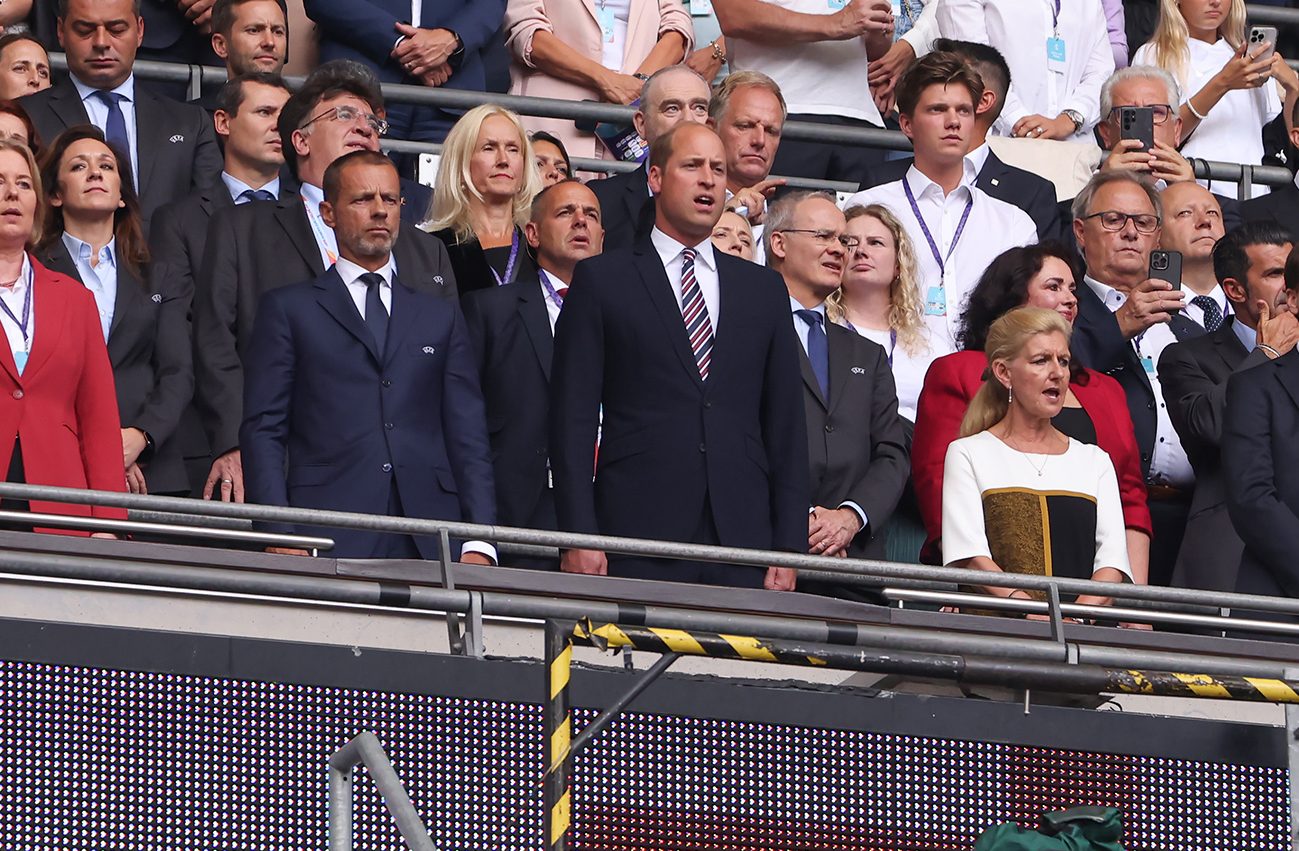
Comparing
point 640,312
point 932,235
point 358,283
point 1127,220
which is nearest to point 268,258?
point 358,283

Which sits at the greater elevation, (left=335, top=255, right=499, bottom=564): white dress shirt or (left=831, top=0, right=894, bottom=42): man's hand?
(left=831, top=0, right=894, bottom=42): man's hand

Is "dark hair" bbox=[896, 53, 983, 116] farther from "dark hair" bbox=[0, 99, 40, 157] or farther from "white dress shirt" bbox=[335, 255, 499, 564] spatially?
"dark hair" bbox=[0, 99, 40, 157]

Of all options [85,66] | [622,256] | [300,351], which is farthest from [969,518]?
[85,66]

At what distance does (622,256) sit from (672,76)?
100 inches

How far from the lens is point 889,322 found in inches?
389

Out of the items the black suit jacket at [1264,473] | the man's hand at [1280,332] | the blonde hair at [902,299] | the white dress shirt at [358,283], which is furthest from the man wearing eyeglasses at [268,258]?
the man's hand at [1280,332]

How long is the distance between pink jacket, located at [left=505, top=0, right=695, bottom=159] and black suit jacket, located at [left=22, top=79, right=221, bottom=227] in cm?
248

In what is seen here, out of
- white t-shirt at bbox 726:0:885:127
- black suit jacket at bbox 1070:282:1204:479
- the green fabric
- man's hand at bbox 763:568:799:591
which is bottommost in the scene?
the green fabric

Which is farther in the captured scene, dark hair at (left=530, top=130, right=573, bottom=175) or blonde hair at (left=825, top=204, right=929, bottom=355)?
dark hair at (left=530, top=130, right=573, bottom=175)

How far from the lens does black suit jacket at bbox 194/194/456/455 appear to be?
8.57 meters

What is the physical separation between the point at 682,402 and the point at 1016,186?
12.1 ft

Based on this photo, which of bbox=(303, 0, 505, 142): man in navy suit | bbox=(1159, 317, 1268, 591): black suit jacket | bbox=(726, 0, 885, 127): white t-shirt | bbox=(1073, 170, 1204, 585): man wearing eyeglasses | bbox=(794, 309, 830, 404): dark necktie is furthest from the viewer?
bbox=(726, 0, 885, 127): white t-shirt

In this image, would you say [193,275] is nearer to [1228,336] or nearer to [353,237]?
[353,237]

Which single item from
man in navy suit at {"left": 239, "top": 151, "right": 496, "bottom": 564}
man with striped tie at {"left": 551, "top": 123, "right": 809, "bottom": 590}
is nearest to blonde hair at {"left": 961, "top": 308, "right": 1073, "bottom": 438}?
man with striped tie at {"left": 551, "top": 123, "right": 809, "bottom": 590}
